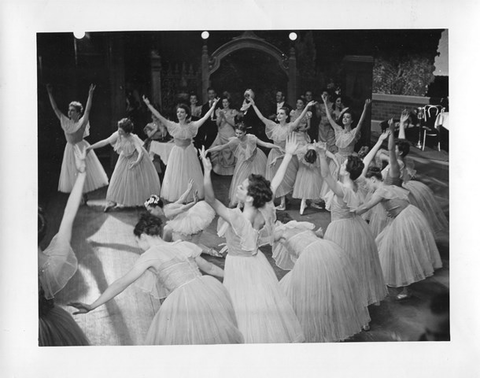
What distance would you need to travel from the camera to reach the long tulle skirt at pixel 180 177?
5109mm

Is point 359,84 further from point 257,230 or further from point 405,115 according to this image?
point 257,230

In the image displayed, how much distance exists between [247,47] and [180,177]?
0.97m

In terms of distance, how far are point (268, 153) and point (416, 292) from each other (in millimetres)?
1358

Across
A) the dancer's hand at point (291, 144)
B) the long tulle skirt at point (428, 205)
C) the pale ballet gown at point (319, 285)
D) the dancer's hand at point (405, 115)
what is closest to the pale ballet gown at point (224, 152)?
the dancer's hand at point (291, 144)

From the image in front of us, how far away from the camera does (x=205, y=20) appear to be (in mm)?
5066

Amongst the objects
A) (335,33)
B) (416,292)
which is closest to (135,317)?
(416,292)

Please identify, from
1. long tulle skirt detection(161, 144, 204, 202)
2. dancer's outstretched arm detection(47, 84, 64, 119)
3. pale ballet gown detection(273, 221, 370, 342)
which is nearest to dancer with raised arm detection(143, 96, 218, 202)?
long tulle skirt detection(161, 144, 204, 202)

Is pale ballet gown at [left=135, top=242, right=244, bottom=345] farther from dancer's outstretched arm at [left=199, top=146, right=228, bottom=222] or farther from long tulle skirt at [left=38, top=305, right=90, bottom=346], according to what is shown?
long tulle skirt at [left=38, top=305, right=90, bottom=346]

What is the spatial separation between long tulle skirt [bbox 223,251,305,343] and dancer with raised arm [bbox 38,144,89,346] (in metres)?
1.04

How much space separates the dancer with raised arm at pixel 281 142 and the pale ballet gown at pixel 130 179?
0.77 m

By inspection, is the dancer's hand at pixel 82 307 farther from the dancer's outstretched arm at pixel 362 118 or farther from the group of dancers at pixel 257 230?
the dancer's outstretched arm at pixel 362 118

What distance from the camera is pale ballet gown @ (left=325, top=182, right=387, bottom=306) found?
203 inches

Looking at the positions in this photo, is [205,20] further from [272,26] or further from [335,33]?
[335,33]

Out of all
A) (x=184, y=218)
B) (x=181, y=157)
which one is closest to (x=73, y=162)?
(x=181, y=157)
